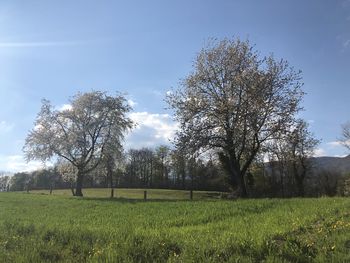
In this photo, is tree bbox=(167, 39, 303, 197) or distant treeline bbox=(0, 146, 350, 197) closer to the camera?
tree bbox=(167, 39, 303, 197)

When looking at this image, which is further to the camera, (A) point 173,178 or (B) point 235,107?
(A) point 173,178

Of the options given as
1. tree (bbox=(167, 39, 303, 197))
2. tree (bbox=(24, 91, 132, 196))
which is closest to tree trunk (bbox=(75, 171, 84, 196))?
tree (bbox=(24, 91, 132, 196))

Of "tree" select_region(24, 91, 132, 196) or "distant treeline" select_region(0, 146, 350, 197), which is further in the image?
"distant treeline" select_region(0, 146, 350, 197)

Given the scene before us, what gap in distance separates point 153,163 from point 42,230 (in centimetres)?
11069

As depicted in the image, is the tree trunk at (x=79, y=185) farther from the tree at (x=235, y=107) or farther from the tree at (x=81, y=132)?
the tree at (x=235, y=107)

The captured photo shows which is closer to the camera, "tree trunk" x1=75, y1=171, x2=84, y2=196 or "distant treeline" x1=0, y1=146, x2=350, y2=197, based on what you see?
"tree trunk" x1=75, y1=171, x2=84, y2=196

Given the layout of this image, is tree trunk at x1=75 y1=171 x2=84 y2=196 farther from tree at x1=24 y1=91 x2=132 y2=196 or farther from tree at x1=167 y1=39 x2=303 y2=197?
tree at x1=167 y1=39 x2=303 y2=197

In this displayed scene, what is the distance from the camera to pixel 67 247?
35.4 feet

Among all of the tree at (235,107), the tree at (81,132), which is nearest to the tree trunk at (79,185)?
the tree at (81,132)

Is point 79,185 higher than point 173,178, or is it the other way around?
point 173,178

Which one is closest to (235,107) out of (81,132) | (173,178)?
(81,132)

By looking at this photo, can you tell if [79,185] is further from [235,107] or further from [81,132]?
[235,107]

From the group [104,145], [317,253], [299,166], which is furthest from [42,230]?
[299,166]

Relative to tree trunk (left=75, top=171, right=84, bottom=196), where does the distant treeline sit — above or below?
above
